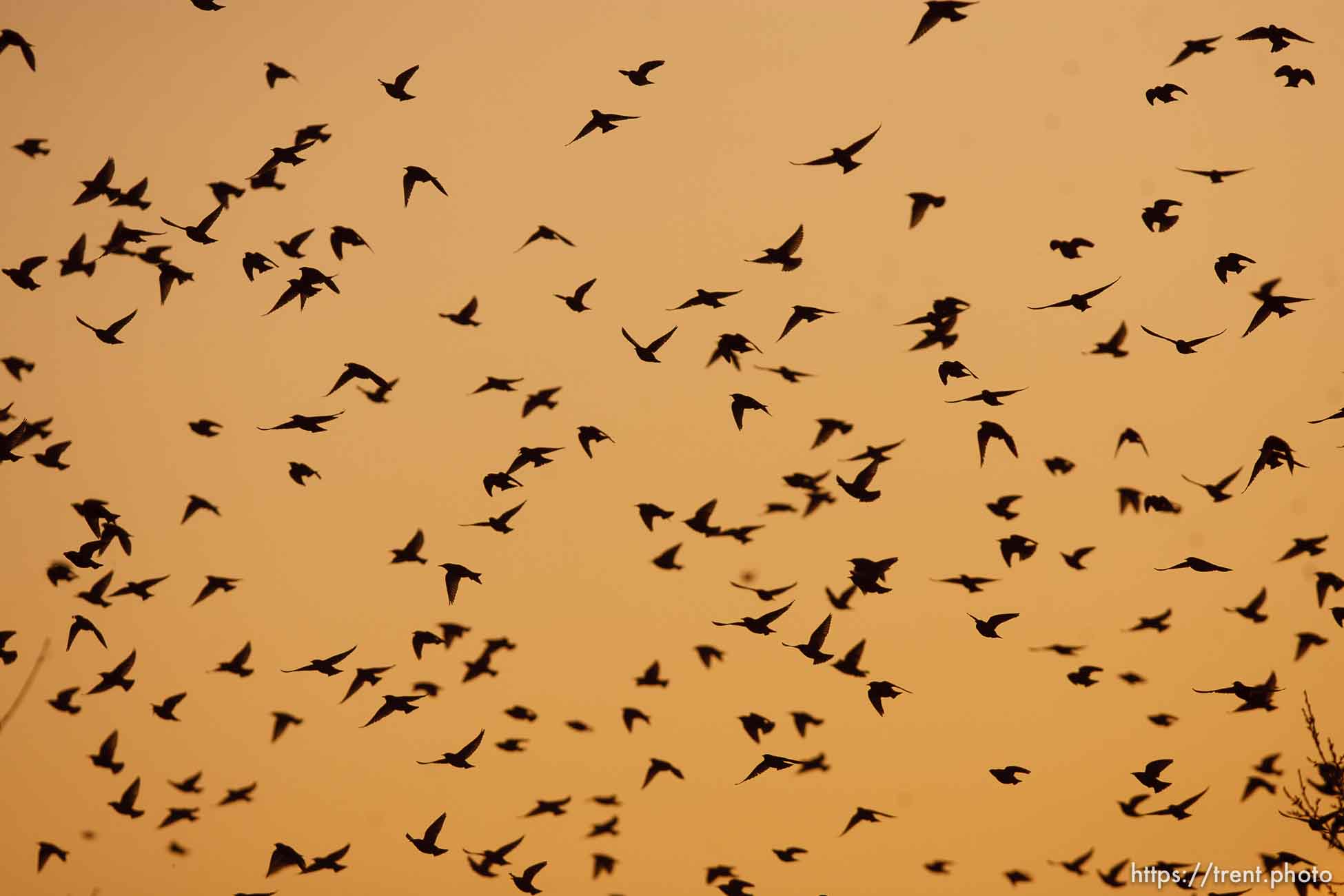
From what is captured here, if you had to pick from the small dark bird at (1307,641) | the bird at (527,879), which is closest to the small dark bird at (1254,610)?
the small dark bird at (1307,641)

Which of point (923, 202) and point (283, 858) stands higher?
point (923, 202)

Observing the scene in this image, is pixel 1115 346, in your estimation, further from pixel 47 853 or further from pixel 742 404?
pixel 47 853

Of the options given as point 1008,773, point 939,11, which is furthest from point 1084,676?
point 939,11

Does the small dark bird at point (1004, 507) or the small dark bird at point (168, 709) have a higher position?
the small dark bird at point (1004, 507)

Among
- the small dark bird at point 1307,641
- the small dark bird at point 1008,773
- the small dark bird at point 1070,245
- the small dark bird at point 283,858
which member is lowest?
the small dark bird at point 283,858

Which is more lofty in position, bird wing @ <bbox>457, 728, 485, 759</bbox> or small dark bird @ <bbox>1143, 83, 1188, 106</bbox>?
small dark bird @ <bbox>1143, 83, 1188, 106</bbox>

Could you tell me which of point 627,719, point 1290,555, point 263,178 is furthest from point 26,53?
point 1290,555

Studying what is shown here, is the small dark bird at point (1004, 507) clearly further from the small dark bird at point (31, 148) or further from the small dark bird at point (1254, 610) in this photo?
the small dark bird at point (31, 148)

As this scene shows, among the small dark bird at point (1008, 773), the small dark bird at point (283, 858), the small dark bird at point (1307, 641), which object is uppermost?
the small dark bird at point (1307, 641)

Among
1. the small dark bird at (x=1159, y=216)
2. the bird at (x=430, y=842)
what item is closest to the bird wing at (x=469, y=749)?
the bird at (x=430, y=842)

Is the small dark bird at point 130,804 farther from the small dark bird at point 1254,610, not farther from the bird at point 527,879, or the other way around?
the small dark bird at point 1254,610

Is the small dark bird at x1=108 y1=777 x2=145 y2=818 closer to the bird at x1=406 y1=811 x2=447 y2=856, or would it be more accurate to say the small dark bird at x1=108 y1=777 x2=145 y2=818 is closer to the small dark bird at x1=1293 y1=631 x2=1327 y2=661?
the bird at x1=406 y1=811 x2=447 y2=856

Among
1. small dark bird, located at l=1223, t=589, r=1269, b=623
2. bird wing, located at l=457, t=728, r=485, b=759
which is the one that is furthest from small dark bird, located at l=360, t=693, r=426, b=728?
small dark bird, located at l=1223, t=589, r=1269, b=623

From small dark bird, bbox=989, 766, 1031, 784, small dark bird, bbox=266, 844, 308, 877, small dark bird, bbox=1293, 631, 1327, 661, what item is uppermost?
small dark bird, bbox=1293, 631, 1327, 661
